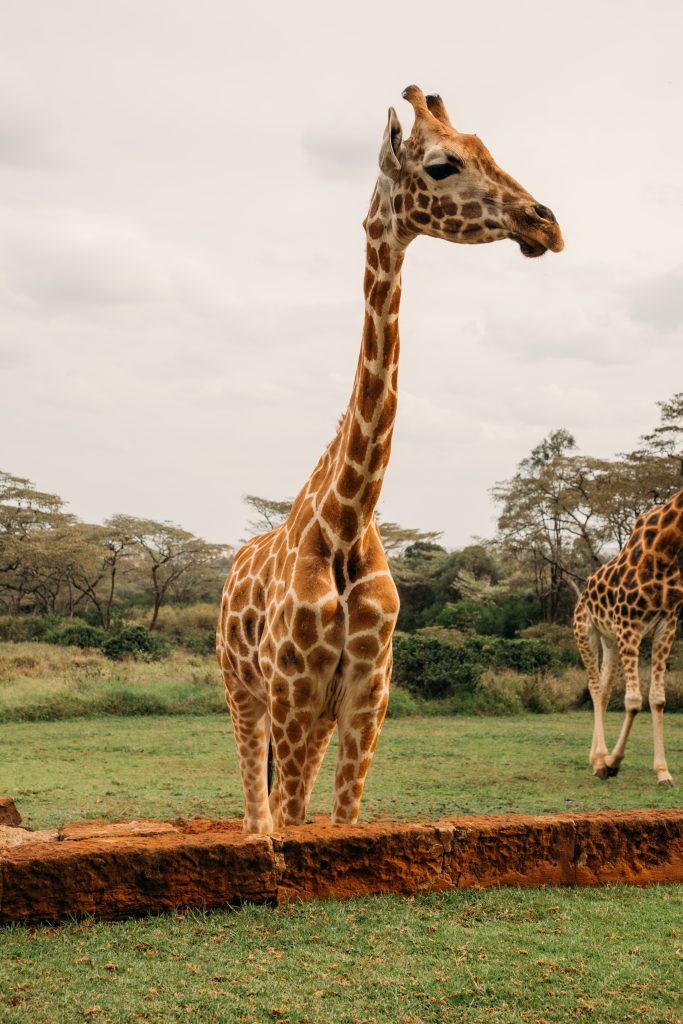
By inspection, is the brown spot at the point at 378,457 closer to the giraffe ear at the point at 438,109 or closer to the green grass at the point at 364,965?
the giraffe ear at the point at 438,109

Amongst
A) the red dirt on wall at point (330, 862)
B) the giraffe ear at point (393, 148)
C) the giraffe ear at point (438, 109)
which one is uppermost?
the giraffe ear at point (438, 109)

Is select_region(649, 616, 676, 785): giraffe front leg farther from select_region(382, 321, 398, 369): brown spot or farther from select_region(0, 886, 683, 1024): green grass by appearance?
select_region(382, 321, 398, 369): brown spot

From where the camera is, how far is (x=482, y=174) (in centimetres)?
425

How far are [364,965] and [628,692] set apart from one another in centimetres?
722

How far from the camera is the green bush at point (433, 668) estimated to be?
18.2m

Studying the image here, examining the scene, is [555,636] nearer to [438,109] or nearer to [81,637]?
[81,637]

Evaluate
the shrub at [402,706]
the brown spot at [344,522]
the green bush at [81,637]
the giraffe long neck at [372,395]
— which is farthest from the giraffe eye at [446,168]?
the green bush at [81,637]

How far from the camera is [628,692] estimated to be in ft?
34.1

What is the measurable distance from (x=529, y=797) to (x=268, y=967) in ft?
19.0

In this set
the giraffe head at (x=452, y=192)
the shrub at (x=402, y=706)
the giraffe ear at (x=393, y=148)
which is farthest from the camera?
the shrub at (x=402, y=706)

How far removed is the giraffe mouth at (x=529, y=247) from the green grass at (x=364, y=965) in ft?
9.60

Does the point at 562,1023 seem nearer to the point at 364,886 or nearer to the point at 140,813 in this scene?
the point at 364,886

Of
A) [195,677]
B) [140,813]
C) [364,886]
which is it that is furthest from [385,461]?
[195,677]

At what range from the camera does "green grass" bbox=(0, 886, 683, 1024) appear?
344cm
